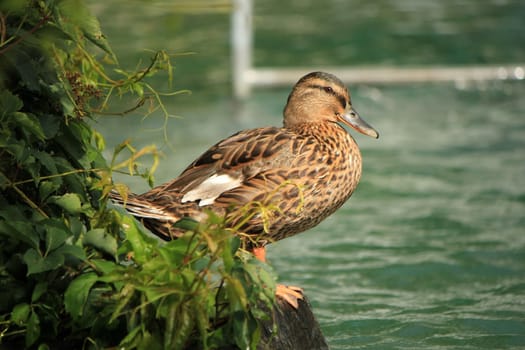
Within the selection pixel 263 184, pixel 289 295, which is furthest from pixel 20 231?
pixel 263 184

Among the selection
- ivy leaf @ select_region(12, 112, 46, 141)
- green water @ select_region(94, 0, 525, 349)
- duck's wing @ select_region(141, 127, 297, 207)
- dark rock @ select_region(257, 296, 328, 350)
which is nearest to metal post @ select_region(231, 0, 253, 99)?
green water @ select_region(94, 0, 525, 349)

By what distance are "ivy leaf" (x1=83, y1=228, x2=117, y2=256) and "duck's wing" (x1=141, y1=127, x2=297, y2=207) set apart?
3.57ft

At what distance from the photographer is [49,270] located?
399cm

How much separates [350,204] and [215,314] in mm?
5053


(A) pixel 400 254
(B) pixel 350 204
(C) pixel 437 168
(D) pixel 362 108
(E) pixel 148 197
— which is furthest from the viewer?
(D) pixel 362 108

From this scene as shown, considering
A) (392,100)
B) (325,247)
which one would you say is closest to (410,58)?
(392,100)

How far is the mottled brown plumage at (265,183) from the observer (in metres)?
5.12

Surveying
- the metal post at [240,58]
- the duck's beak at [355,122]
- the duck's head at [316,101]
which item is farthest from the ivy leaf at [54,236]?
the metal post at [240,58]

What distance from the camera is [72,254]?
155 inches

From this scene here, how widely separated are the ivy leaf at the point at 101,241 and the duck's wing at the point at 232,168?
3.57ft

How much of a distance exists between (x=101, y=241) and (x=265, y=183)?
128 cm

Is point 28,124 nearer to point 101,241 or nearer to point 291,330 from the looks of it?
point 101,241

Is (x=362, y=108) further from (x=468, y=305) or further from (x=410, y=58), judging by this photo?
(x=468, y=305)

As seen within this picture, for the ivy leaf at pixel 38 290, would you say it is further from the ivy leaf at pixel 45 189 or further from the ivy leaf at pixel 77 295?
the ivy leaf at pixel 45 189
